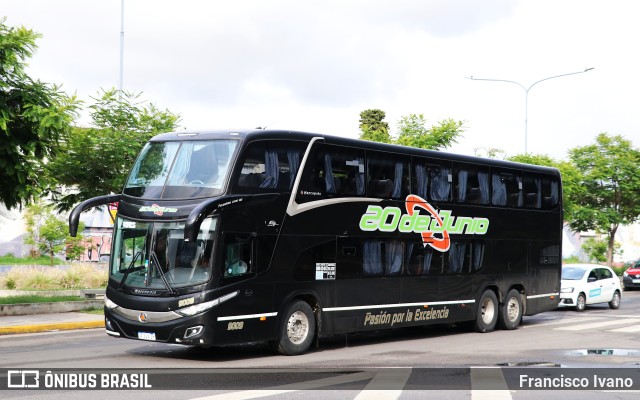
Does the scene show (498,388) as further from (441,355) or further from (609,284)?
(609,284)

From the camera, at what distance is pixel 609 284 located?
97.6 ft

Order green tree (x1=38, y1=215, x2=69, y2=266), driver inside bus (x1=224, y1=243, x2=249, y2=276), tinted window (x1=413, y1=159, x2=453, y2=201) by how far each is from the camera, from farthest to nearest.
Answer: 1. green tree (x1=38, y1=215, x2=69, y2=266)
2. tinted window (x1=413, y1=159, x2=453, y2=201)
3. driver inside bus (x1=224, y1=243, x2=249, y2=276)

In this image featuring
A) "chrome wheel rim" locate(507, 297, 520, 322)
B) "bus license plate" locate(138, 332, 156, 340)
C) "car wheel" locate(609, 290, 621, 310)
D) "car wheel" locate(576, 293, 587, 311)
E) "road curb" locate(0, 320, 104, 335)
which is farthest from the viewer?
"car wheel" locate(609, 290, 621, 310)

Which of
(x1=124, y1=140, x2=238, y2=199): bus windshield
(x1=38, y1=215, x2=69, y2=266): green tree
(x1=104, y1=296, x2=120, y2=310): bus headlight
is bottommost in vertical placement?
(x1=104, y1=296, x2=120, y2=310): bus headlight

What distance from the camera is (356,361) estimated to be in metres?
14.6

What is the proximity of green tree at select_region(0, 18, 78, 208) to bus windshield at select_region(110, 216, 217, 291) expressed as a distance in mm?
6764

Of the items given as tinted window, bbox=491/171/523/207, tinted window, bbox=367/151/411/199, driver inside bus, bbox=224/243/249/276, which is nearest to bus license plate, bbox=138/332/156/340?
driver inside bus, bbox=224/243/249/276

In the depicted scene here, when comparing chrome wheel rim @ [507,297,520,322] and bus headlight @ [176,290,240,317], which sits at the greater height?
bus headlight @ [176,290,240,317]

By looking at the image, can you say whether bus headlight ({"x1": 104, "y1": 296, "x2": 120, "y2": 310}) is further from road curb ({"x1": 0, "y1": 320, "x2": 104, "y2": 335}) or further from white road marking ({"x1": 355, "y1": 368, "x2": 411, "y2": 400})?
road curb ({"x1": 0, "y1": 320, "x2": 104, "y2": 335})

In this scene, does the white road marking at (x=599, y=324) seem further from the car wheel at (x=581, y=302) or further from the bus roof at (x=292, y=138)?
the bus roof at (x=292, y=138)

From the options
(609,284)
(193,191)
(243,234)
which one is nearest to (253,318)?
(243,234)

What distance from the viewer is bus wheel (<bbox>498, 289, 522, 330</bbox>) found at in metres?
21.4

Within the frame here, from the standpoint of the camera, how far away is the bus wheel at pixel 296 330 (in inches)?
597

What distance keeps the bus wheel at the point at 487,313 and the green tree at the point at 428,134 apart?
17.0 meters
